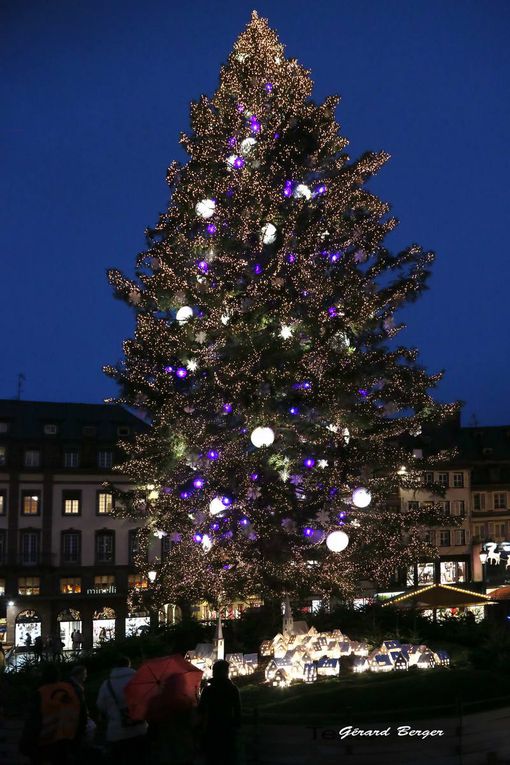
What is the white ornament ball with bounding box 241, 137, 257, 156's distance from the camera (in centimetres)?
2183

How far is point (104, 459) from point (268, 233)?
120 ft

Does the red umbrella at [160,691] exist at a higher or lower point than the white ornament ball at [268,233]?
lower

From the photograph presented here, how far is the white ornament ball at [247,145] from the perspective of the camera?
71.6 ft

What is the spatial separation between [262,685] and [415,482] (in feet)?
23.5

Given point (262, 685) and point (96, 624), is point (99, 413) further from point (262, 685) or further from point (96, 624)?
point (262, 685)

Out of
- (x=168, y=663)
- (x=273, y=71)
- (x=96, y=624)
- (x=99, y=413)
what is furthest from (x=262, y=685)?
(x=99, y=413)

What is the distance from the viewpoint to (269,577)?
20234 millimetres

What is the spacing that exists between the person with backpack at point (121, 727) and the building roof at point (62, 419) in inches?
1781

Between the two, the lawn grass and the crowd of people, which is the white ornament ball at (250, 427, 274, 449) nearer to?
the lawn grass

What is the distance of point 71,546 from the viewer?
53.3 meters

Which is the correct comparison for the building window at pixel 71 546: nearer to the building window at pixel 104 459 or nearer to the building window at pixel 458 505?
the building window at pixel 104 459

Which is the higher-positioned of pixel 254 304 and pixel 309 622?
pixel 254 304

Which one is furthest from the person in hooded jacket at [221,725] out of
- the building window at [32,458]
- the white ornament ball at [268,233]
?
the building window at [32,458]

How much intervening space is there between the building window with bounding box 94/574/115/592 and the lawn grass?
128ft
